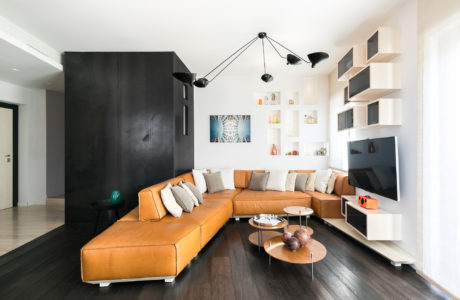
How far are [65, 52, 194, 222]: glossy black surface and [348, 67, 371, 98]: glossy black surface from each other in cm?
276

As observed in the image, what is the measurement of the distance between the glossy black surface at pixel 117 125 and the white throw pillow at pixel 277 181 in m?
1.91

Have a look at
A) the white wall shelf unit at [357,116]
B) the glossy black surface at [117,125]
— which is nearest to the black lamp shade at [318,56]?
the white wall shelf unit at [357,116]

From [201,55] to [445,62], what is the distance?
329cm

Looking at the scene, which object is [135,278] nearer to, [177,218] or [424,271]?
[177,218]

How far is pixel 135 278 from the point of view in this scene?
2.08 m

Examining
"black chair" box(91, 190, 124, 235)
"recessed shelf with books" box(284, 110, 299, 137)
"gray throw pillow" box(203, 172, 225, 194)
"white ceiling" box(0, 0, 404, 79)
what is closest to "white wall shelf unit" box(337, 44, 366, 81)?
"white ceiling" box(0, 0, 404, 79)

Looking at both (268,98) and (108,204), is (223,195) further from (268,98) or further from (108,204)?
(268,98)

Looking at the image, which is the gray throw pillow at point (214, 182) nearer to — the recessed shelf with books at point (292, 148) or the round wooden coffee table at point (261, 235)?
the round wooden coffee table at point (261, 235)

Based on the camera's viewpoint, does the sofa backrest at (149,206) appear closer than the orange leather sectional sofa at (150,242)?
No

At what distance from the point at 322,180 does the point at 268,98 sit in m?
2.23

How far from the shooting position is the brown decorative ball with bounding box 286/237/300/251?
222 centimetres

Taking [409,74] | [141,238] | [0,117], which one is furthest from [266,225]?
[0,117]

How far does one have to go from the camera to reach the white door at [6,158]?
4793 millimetres

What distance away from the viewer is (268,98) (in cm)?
531
